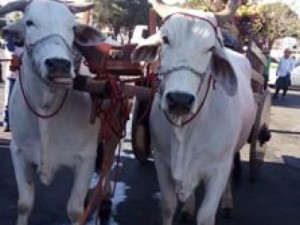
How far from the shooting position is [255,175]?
8.56 meters

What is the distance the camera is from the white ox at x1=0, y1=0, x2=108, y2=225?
4664mm

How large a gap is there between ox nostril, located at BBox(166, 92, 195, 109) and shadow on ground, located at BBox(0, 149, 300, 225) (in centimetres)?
247

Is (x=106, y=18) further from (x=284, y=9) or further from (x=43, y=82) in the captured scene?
(x=43, y=82)

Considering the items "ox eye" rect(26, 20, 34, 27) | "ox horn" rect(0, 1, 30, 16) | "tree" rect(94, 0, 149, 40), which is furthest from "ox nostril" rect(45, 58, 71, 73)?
"tree" rect(94, 0, 149, 40)

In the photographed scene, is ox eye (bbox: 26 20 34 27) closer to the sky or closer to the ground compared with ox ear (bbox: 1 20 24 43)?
closer to the sky

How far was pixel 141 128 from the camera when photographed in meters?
5.67

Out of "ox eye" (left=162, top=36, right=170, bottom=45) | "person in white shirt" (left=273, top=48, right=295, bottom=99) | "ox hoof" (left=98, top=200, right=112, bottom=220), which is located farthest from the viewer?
"person in white shirt" (left=273, top=48, right=295, bottom=99)

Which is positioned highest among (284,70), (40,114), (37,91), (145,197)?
(37,91)

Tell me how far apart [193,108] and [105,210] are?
96.3 inches

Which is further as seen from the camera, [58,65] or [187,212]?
[187,212]

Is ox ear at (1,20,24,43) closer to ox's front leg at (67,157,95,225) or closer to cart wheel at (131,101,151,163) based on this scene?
ox's front leg at (67,157,95,225)

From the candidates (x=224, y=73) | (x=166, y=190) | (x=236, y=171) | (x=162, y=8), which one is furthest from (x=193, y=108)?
(x=236, y=171)

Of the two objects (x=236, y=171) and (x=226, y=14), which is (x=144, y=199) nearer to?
(x=236, y=171)

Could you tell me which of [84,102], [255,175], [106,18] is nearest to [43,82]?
[84,102]
